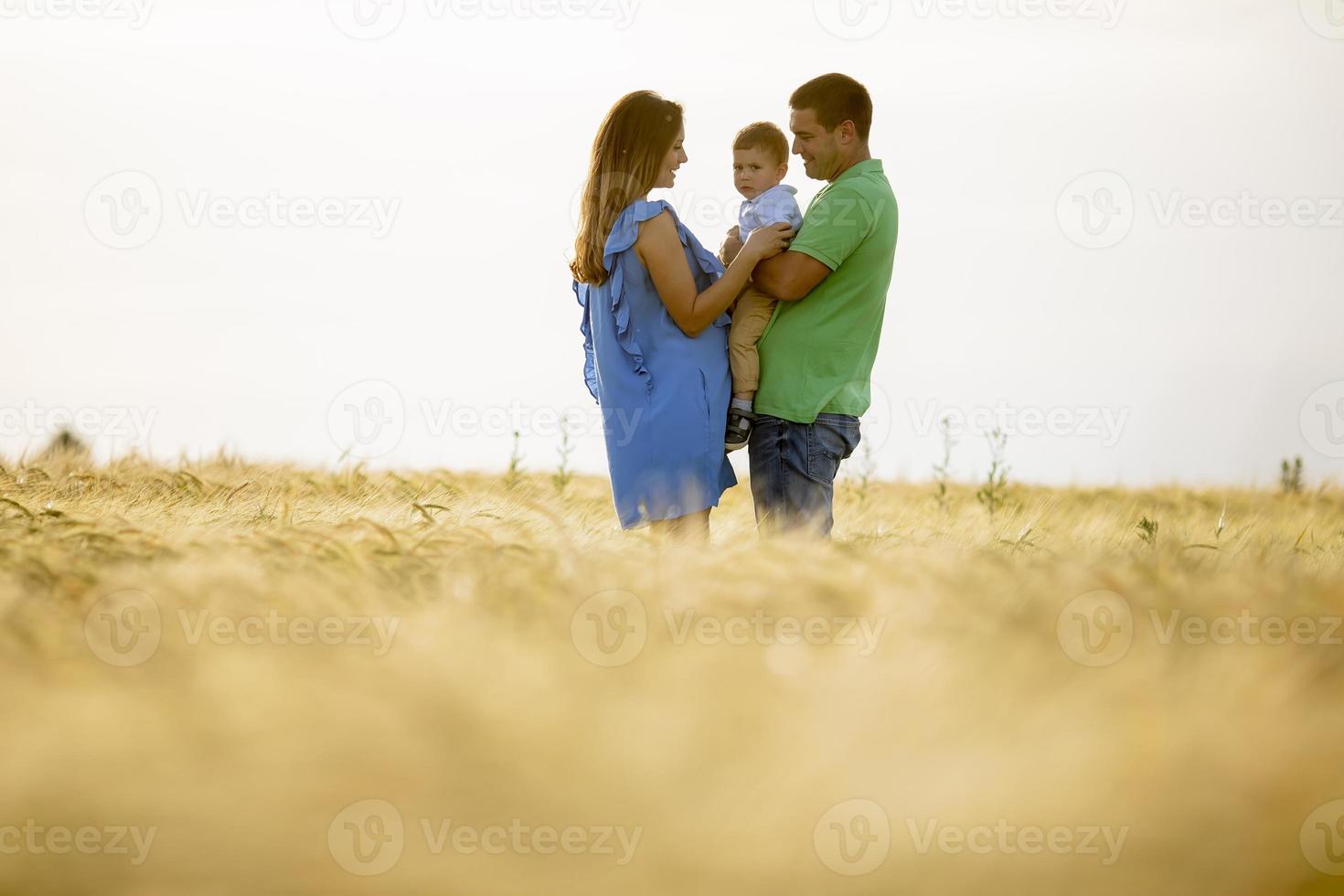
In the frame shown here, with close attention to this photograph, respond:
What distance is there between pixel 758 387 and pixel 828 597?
1783 millimetres

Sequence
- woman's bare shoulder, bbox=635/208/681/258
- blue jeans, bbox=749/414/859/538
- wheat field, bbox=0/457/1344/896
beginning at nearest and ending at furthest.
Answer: wheat field, bbox=0/457/1344/896 → woman's bare shoulder, bbox=635/208/681/258 → blue jeans, bbox=749/414/859/538

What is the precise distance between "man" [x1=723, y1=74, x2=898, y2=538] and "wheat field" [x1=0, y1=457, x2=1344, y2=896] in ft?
5.13

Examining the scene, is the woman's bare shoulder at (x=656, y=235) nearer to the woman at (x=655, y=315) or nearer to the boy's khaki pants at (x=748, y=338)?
the woman at (x=655, y=315)

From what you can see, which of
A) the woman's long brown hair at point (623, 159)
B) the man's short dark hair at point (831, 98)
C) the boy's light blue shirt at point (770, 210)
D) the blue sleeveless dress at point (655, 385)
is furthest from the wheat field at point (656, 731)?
the man's short dark hair at point (831, 98)

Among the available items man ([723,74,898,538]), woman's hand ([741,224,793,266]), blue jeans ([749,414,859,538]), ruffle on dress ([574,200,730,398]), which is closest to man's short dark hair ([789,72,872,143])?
man ([723,74,898,538])

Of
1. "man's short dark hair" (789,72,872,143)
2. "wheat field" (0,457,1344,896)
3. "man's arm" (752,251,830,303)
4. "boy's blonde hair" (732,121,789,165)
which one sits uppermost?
"man's short dark hair" (789,72,872,143)

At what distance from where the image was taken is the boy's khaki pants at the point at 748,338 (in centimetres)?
375

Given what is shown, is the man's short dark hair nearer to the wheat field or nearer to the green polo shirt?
the green polo shirt

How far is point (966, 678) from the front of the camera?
1729 mm

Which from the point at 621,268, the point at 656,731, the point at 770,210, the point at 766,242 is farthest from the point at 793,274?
the point at 656,731

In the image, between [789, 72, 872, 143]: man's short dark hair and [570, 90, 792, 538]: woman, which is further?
[789, 72, 872, 143]: man's short dark hair

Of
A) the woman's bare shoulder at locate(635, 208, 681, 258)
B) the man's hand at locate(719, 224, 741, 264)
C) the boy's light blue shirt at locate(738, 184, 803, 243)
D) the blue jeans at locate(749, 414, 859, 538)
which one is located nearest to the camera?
the woman's bare shoulder at locate(635, 208, 681, 258)

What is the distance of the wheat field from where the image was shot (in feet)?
4.86

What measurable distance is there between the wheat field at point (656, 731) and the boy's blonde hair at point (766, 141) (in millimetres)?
2192
